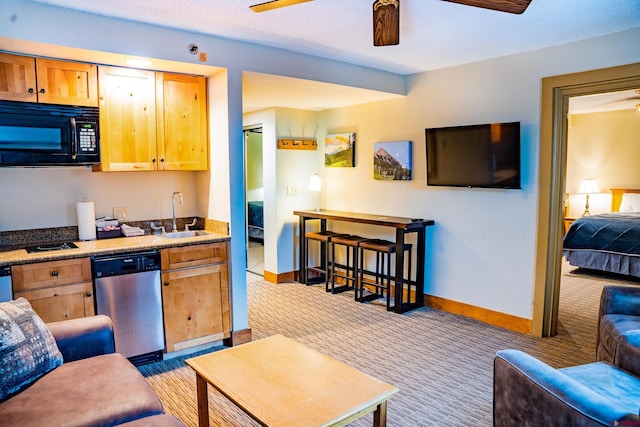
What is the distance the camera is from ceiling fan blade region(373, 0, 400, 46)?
2.21 meters

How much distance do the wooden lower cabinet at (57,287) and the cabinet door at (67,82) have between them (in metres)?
1.14

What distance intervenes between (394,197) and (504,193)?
1289 millimetres

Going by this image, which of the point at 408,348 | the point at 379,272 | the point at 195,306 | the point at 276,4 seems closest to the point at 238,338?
the point at 195,306

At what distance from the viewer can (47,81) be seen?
2.95 meters

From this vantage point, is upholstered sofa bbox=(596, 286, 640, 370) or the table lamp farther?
the table lamp

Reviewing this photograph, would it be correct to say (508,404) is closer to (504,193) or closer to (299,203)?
(504,193)

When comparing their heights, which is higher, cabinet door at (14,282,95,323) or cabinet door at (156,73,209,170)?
cabinet door at (156,73,209,170)

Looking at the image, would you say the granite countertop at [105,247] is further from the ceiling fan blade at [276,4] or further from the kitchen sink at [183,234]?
the ceiling fan blade at [276,4]

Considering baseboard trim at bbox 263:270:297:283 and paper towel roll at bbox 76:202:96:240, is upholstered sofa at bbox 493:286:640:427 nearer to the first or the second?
paper towel roll at bbox 76:202:96:240

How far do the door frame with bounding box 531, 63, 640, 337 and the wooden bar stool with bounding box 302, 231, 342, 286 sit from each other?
2295 millimetres

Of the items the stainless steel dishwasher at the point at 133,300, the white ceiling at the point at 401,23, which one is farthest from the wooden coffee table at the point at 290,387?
the white ceiling at the point at 401,23

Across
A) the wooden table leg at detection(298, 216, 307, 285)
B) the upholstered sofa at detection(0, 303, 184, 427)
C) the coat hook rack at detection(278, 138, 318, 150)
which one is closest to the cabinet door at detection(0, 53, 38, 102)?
the upholstered sofa at detection(0, 303, 184, 427)

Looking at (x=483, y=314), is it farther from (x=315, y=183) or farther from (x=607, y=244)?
(x=607, y=244)

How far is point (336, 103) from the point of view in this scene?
5156mm
